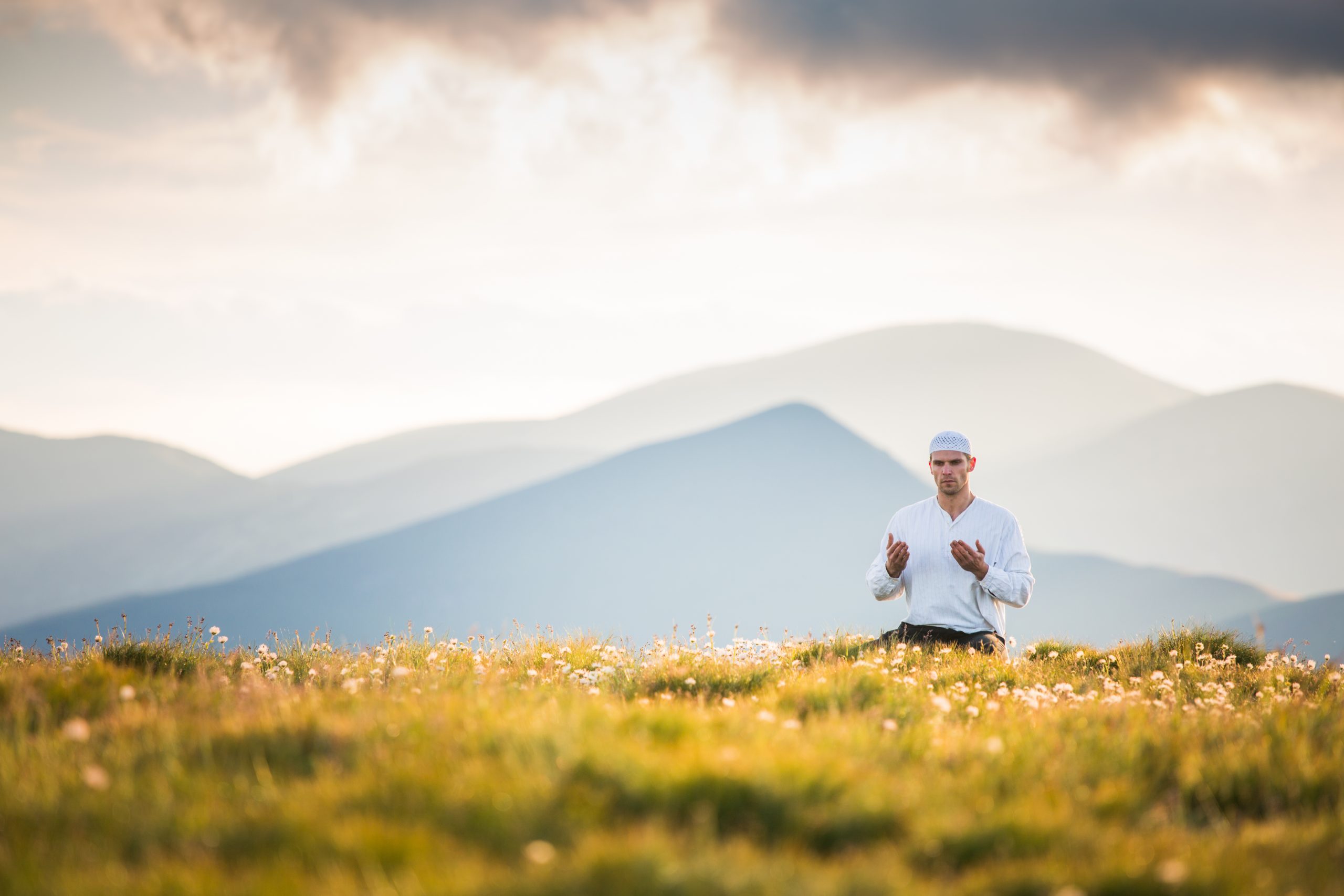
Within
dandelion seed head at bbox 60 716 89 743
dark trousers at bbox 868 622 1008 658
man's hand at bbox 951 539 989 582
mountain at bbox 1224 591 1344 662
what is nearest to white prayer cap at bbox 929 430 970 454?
man's hand at bbox 951 539 989 582

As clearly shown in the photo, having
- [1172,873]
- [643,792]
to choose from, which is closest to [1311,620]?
[1172,873]

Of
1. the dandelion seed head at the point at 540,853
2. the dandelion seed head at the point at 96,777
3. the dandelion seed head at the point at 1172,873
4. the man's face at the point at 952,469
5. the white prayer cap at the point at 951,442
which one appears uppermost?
the white prayer cap at the point at 951,442

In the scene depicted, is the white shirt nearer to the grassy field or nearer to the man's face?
the man's face

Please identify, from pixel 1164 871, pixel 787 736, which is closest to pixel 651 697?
pixel 787 736

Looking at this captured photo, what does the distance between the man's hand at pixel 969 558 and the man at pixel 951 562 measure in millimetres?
287

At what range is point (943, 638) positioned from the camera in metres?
10.1

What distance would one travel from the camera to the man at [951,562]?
995 centimetres

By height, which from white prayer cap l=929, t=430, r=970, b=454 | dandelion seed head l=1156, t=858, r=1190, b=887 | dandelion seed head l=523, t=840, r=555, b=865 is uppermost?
white prayer cap l=929, t=430, r=970, b=454

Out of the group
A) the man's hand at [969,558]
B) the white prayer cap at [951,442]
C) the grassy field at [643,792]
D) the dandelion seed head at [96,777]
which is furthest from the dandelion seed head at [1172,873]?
the white prayer cap at [951,442]

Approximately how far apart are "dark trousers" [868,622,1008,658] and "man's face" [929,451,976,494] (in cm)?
161

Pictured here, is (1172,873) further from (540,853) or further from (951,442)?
(951,442)

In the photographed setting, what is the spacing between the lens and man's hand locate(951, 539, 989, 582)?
30.5 ft

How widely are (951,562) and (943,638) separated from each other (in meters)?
0.89

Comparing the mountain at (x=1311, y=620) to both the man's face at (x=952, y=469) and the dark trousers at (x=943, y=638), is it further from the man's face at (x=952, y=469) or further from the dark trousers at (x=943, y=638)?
the man's face at (x=952, y=469)
